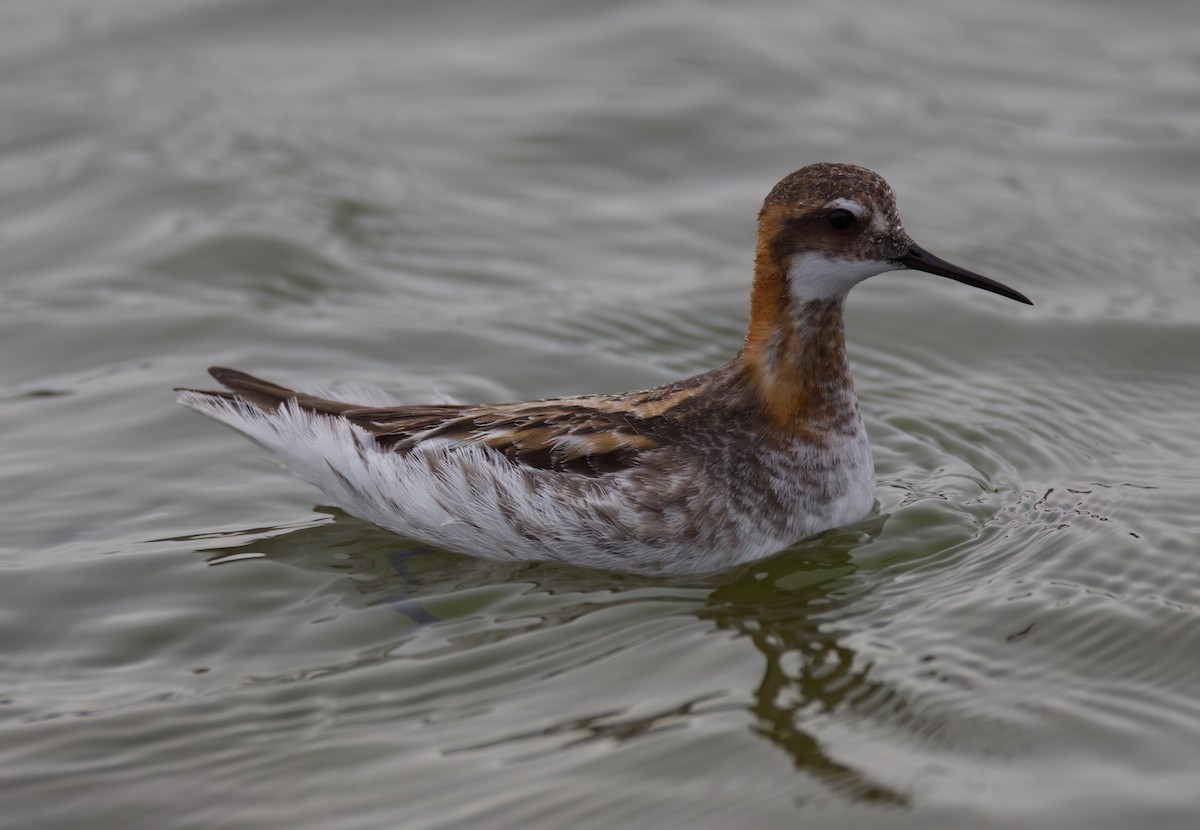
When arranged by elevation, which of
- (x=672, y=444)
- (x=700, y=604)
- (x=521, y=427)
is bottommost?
(x=700, y=604)

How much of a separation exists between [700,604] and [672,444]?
2.55ft

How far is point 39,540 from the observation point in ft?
24.3

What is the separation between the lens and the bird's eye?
7.00 metres

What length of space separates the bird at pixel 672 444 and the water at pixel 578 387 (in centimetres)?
20

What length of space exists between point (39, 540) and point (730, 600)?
330cm

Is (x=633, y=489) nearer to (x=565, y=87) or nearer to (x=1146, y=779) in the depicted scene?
(x=1146, y=779)

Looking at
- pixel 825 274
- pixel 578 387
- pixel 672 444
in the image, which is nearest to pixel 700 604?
pixel 672 444

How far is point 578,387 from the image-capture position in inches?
356

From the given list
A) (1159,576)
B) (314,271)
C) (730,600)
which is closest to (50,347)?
(314,271)

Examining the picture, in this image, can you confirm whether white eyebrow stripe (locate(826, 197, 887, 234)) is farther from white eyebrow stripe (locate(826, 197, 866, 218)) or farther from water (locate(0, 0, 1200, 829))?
water (locate(0, 0, 1200, 829))

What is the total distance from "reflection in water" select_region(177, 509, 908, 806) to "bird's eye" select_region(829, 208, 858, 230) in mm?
1448

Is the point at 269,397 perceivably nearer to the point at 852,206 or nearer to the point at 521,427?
the point at 521,427

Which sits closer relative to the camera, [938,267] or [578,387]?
[938,267]

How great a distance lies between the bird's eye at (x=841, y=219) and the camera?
700cm
